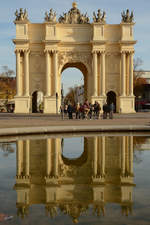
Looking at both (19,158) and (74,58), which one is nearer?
(19,158)

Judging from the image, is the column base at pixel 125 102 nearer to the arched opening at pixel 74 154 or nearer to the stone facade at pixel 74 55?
the stone facade at pixel 74 55

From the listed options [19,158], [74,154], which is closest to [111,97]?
[74,154]

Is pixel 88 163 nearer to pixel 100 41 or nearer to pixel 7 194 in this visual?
pixel 7 194

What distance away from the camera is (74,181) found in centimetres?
659

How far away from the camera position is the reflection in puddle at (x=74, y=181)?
5.06 m

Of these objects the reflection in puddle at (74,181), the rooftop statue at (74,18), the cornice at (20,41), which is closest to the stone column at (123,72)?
the rooftop statue at (74,18)

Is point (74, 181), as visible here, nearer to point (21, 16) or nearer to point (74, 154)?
point (74, 154)

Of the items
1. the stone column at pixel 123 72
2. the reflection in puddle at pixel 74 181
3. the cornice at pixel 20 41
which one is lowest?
the reflection in puddle at pixel 74 181

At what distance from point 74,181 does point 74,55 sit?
156ft

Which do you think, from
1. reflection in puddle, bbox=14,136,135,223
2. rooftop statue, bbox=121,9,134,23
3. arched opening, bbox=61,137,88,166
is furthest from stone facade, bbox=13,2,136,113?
reflection in puddle, bbox=14,136,135,223

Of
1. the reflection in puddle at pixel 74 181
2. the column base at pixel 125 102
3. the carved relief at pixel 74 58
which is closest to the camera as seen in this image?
the reflection in puddle at pixel 74 181

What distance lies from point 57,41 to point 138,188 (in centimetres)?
4631

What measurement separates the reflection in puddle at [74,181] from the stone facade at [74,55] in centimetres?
4149

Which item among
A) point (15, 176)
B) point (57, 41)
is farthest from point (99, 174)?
point (57, 41)
